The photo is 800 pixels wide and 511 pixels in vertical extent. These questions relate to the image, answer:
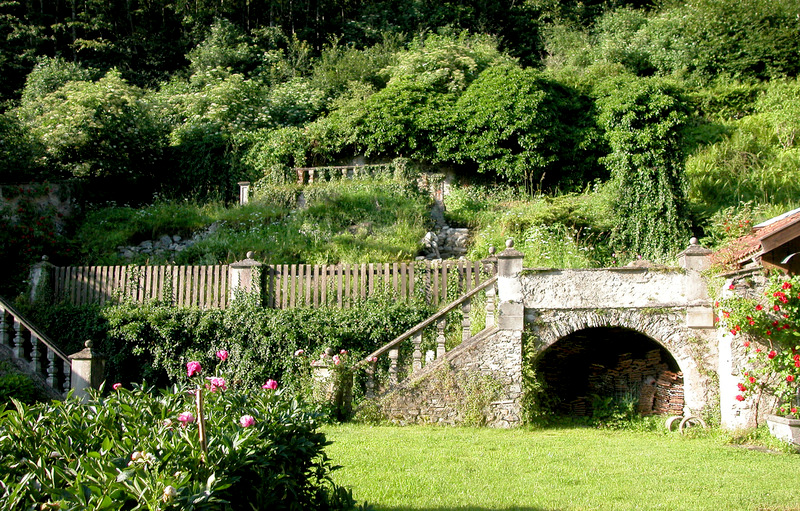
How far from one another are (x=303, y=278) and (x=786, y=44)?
65.1 ft

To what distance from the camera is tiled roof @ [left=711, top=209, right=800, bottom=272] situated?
7605 millimetres

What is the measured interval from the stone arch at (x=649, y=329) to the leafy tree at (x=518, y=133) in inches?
350

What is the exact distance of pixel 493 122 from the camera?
59.3 ft

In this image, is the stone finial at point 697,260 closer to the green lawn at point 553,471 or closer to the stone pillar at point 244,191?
the green lawn at point 553,471

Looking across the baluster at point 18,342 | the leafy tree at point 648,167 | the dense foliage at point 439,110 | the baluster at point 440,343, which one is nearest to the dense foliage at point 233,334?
the baluster at point 440,343

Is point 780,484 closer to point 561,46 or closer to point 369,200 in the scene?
point 369,200

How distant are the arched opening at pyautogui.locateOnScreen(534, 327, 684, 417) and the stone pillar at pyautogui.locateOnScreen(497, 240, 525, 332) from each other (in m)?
1.08

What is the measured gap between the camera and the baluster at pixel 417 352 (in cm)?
935

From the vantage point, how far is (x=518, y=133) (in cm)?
1803

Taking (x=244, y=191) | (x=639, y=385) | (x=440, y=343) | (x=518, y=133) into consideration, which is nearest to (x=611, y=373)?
(x=639, y=385)

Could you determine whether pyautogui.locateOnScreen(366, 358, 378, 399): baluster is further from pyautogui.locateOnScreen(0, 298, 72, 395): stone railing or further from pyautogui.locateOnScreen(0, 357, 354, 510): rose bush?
pyautogui.locateOnScreen(0, 357, 354, 510): rose bush

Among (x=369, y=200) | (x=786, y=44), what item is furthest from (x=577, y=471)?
(x=786, y=44)

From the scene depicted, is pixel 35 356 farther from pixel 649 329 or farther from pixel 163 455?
pixel 649 329

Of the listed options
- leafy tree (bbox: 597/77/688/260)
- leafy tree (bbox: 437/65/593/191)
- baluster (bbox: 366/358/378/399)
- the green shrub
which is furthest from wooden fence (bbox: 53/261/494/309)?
leafy tree (bbox: 437/65/593/191)
